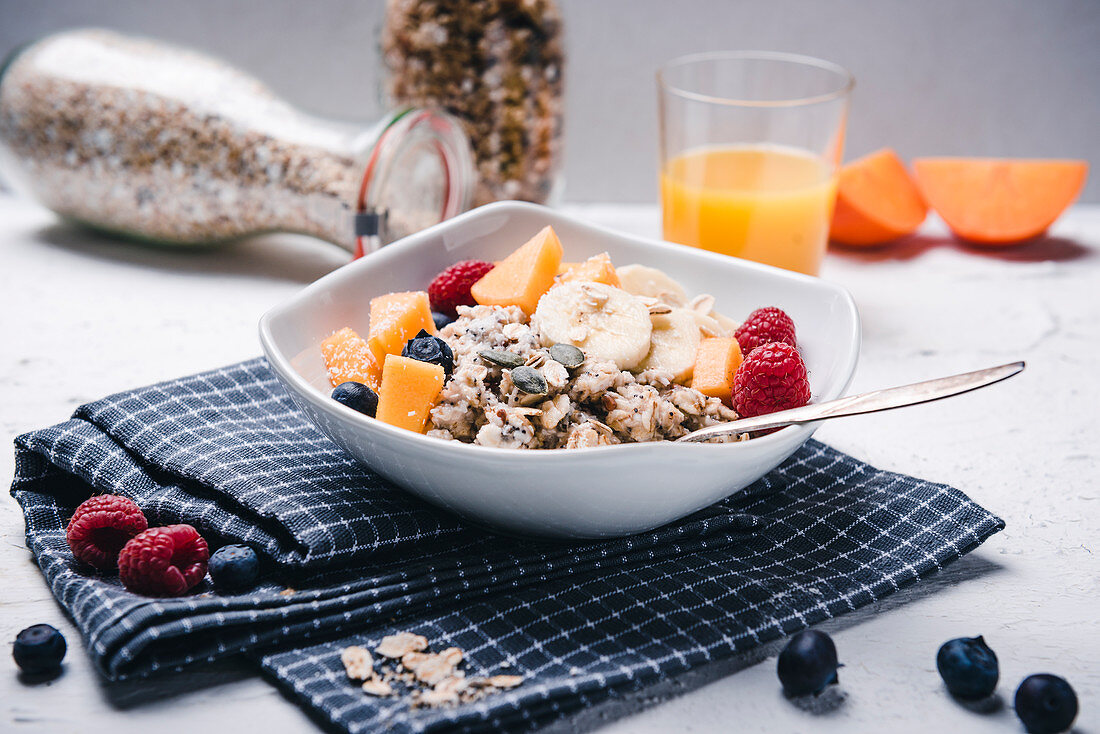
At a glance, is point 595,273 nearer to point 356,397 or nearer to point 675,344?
point 675,344

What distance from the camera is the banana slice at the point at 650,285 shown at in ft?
4.28

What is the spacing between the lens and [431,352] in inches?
42.8

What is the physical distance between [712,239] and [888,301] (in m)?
0.39

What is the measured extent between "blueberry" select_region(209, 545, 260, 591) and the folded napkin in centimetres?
1

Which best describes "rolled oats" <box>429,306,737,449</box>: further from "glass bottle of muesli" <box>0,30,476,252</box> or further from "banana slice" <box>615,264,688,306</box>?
"glass bottle of muesli" <box>0,30,476,252</box>

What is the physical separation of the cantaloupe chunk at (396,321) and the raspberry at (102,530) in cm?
31

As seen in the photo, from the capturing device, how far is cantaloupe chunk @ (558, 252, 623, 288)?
123 cm

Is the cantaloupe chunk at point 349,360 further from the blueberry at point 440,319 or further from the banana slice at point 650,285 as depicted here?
the banana slice at point 650,285

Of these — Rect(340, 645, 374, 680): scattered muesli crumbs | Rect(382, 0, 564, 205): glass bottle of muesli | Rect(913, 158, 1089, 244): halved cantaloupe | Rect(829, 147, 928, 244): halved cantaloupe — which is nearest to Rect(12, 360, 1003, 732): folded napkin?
Rect(340, 645, 374, 680): scattered muesli crumbs

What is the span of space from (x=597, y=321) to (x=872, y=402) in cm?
32

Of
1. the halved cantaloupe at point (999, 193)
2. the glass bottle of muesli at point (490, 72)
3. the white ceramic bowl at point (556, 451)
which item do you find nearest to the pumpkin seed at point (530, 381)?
the white ceramic bowl at point (556, 451)

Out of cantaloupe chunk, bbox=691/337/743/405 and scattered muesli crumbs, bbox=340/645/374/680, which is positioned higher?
cantaloupe chunk, bbox=691/337/743/405

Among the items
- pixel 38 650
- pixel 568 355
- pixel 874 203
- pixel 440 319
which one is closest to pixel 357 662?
pixel 38 650

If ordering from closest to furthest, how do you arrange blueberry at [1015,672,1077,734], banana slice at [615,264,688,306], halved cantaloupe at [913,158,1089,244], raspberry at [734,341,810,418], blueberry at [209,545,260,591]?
blueberry at [1015,672,1077,734], blueberry at [209,545,260,591], raspberry at [734,341,810,418], banana slice at [615,264,688,306], halved cantaloupe at [913,158,1089,244]
